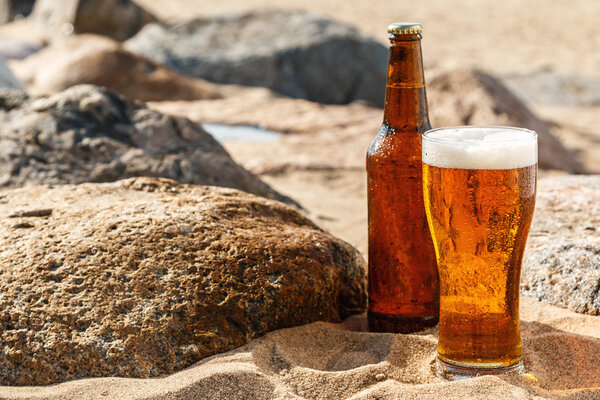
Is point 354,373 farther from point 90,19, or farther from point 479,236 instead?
point 90,19

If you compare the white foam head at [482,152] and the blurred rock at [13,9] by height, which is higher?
the blurred rock at [13,9]

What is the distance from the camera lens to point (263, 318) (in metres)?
2.23

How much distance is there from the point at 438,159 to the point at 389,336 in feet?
2.01

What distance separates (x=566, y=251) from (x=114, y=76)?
6558 mm

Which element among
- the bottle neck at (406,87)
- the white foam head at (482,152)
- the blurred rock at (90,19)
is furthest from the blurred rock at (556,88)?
the white foam head at (482,152)

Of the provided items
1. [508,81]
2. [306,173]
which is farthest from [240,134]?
[508,81]

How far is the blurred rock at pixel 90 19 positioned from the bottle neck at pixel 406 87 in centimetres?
1141

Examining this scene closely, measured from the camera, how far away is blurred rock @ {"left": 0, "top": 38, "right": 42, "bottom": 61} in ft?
35.2

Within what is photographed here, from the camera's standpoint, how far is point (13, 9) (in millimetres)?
16297

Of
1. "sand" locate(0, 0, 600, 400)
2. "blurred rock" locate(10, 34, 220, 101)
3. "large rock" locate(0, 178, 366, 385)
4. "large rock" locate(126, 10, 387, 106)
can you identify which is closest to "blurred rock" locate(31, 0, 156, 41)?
"large rock" locate(126, 10, 387, 106)

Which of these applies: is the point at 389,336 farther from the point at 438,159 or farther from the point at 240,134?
the point at 240,134

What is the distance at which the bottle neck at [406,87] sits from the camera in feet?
7.30

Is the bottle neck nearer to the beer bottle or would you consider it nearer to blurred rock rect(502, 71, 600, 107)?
the beer bottle

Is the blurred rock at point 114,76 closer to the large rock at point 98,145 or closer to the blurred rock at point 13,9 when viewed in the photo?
the large rock at point 98,145
